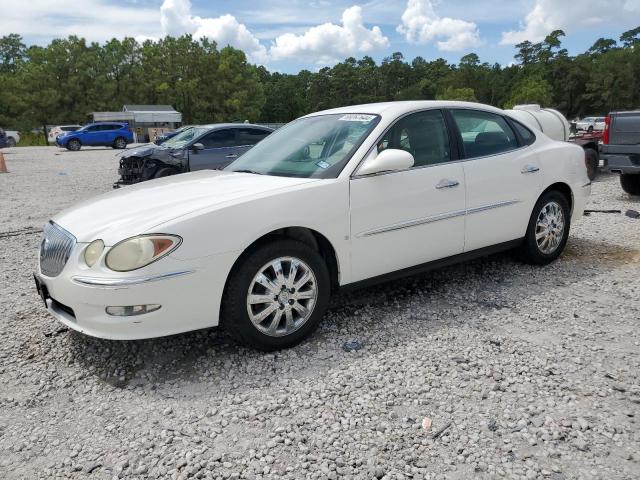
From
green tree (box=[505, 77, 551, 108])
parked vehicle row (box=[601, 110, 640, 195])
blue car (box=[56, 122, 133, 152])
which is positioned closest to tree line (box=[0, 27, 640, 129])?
green tree (box=[505, 77, 551, 108])

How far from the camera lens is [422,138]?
4.36 m

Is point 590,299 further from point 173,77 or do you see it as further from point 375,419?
point 173,77

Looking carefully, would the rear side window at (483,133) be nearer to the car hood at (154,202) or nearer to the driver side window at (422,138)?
the driver side window at (422,138)

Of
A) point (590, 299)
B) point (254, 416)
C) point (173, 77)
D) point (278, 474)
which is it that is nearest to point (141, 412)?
point (254, 416)

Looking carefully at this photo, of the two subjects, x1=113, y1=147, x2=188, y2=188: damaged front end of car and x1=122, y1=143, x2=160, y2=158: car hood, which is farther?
x1=122, y1=143, x2=160, y2=158: car hood

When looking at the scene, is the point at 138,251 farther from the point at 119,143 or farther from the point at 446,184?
the point at 119,143

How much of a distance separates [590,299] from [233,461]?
3.32 metres

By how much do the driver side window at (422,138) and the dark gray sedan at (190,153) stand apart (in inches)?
277

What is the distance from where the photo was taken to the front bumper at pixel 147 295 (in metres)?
3.07

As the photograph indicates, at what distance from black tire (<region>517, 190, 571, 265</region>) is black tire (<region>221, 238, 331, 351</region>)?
2441 mm

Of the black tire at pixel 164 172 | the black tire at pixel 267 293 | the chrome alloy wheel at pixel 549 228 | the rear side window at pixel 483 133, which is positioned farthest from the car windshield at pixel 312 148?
the black tire at pixel 164 172

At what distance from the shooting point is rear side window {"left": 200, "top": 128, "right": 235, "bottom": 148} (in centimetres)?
1134

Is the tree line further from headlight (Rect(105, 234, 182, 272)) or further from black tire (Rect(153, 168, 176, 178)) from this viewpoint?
headlight (Rect(105, 234, 182, 272))

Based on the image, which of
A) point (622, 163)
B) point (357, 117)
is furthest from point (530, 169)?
point (622, 163)
